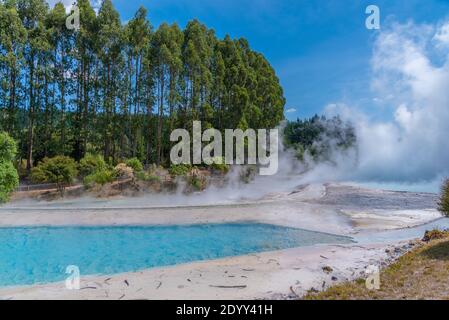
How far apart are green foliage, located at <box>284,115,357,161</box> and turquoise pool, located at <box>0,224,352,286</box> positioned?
36.0 m

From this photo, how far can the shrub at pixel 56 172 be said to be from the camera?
59.5 feet

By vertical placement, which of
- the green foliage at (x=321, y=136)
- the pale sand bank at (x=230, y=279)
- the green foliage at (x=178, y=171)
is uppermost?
the green foliage at (x=321, y=136)

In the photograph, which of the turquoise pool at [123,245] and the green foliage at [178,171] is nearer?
the turquoise pool at [123,245]

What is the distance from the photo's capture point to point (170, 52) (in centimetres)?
2495

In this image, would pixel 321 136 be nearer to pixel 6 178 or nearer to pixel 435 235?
pixel 435 235

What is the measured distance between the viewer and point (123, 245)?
37.2ft

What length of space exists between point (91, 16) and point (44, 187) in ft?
40.9

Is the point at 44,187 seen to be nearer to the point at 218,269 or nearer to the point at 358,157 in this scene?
the point at 218,269

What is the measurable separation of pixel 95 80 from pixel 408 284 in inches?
930

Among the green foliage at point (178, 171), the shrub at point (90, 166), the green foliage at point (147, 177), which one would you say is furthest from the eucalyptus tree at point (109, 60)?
the green foliage at point (178, 171)

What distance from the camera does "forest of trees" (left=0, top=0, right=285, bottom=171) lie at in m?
22.1

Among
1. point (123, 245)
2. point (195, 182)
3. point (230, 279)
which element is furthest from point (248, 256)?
point (195, 182)

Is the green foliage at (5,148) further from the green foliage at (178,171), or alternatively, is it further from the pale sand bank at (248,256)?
the green foliage at (178,171)

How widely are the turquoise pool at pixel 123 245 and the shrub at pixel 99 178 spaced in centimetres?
669
